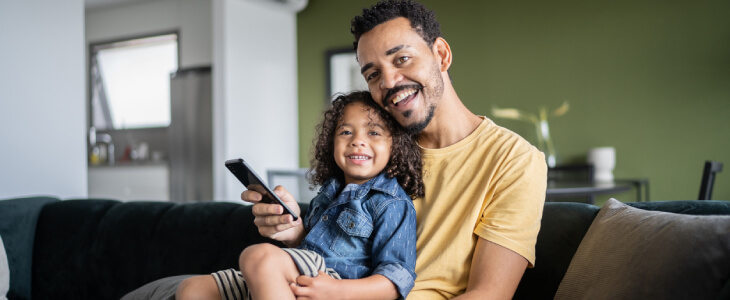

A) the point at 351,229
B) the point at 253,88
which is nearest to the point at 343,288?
the point at 351,229

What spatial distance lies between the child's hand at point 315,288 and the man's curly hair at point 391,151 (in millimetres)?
389

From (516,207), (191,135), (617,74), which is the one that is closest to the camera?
(516,207)

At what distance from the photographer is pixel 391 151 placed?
4.92ft

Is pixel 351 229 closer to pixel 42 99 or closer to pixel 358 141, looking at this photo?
pixel 358 141

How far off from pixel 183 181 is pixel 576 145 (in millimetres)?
3792

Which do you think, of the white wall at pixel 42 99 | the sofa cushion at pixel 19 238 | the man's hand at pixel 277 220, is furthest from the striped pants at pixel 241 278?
the white wall at pixel 42 99

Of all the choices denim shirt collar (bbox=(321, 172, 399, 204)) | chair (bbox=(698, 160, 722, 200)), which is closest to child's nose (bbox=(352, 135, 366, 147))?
denim shirt collar (bbox=(321, 172, 399, 204))

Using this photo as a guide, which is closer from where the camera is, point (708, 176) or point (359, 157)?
point (359, 157)

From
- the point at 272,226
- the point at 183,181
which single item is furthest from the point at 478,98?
the point at 272,226

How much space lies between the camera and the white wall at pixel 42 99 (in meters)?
2.95

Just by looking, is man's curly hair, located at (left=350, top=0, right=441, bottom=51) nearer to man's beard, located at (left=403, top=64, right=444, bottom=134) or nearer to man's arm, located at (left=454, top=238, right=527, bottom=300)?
man's beard, located at (left=403, top=64, right=444, bottom=134)

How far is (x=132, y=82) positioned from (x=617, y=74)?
543 cm

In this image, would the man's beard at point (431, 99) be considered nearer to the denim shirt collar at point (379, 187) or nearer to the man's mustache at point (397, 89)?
the man's mustache at point (397, 89)

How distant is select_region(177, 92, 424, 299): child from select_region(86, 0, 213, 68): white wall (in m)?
4.87
